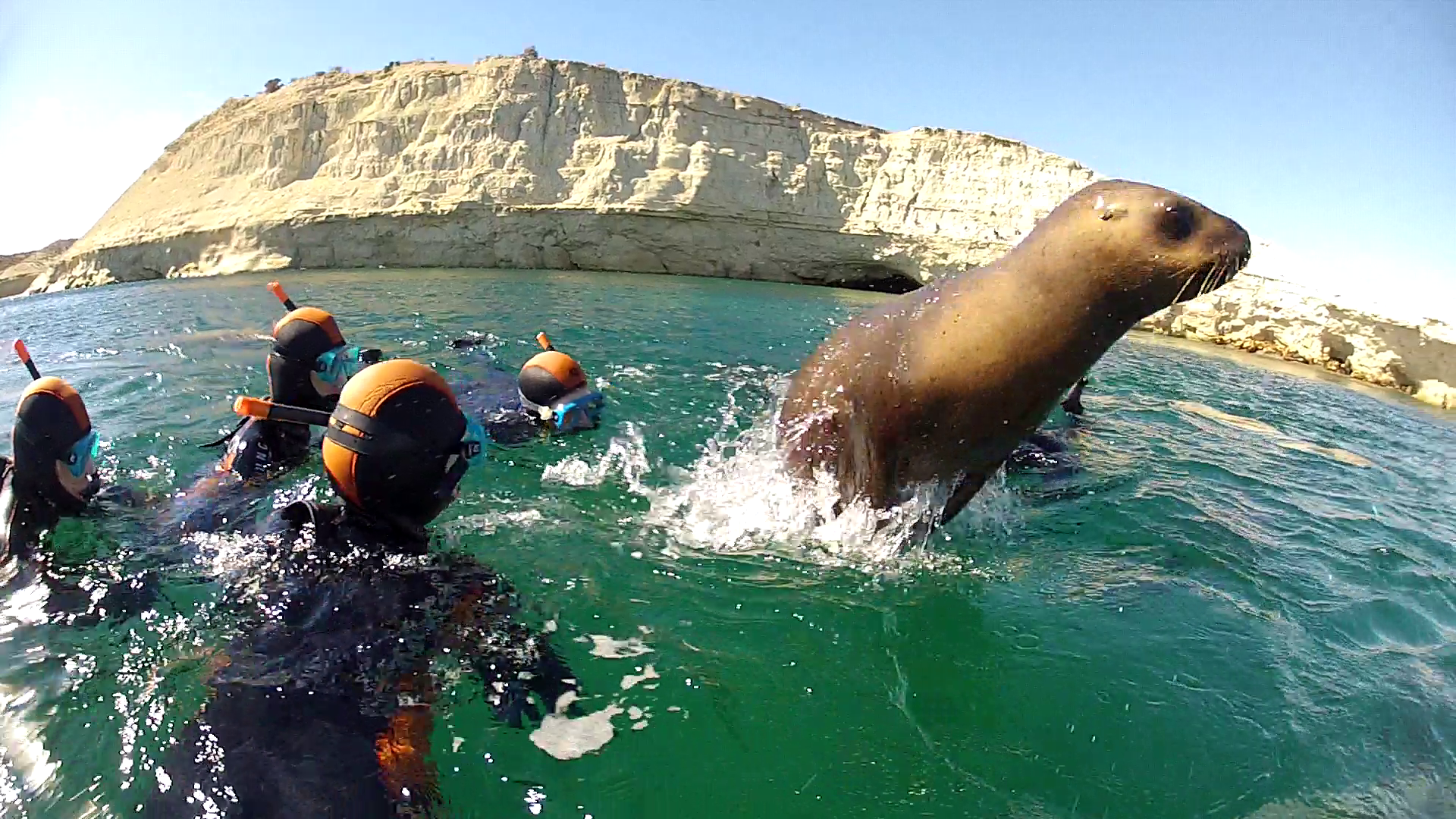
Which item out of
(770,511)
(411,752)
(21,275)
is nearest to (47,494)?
(411,752)

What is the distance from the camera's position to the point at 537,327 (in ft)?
44.4

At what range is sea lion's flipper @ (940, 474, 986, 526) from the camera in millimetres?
4438

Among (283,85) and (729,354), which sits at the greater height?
(283,85)

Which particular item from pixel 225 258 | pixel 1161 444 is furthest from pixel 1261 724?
pixel 225 258

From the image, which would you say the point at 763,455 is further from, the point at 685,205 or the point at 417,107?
the point at 417,107

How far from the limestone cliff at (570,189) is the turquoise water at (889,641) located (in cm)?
2295

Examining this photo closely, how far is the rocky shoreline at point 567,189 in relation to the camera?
29.9 metres

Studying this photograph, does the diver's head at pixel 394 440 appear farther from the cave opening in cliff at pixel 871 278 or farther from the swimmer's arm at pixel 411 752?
the cave opening in cliff at pixel 871 278

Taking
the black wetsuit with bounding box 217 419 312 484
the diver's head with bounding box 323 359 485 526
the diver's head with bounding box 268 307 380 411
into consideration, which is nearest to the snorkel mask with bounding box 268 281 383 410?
the diver's head with bounding box 268 307 380 411

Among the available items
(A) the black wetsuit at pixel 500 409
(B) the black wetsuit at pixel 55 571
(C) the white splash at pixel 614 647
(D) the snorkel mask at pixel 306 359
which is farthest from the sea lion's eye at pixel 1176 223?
(B) the black wetsuit at pixel 55 571

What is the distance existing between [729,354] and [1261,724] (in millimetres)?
8616

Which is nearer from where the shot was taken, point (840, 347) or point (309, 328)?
point (840, 347)

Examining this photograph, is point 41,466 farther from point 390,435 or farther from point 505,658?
point 505,658

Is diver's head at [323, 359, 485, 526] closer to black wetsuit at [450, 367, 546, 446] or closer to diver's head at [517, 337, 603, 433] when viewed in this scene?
black wetsuit at [450, 367, 546, 446]
